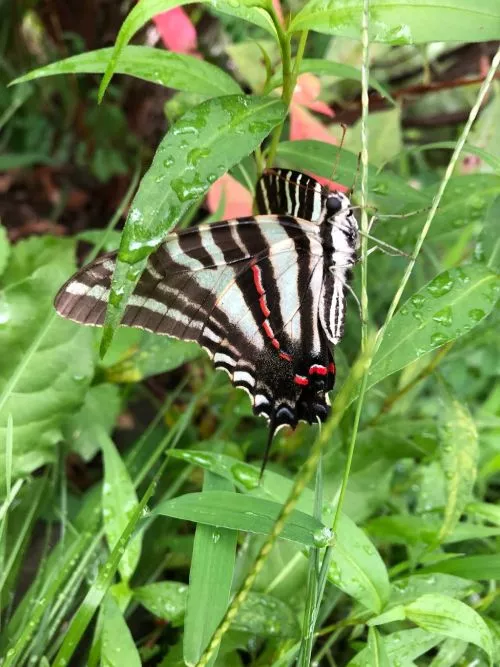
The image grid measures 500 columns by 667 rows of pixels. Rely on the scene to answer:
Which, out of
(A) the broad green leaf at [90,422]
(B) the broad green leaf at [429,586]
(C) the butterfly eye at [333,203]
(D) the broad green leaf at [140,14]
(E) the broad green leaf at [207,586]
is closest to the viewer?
(D) the broad green leaf at [140,14]

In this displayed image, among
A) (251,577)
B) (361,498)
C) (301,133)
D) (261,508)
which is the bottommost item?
(361,498)

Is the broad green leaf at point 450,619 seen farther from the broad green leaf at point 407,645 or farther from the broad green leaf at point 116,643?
the broad green leaf at point 116,643

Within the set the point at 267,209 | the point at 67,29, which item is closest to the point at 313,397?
the point at 267,209

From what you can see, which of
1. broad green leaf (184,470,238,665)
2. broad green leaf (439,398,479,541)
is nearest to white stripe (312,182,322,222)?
broad green leaf (439,398,479,541)

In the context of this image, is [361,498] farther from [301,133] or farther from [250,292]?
[301,133]

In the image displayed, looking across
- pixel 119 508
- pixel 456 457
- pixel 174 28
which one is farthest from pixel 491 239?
pixel 174 28

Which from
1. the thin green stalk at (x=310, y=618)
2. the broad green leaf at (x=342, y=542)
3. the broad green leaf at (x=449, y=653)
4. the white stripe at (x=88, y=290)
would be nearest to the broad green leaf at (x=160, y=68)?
the white stripe at (x=88, y=290)
